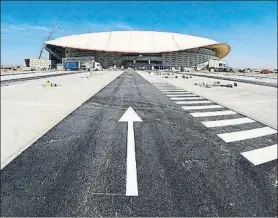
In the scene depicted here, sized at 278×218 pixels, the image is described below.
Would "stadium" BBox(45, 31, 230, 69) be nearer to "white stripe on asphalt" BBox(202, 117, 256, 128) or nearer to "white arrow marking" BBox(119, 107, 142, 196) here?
"white stripe on asphalt" BBox(202, 117, 256, 128)

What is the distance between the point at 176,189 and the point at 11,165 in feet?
14.7

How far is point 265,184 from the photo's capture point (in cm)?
662

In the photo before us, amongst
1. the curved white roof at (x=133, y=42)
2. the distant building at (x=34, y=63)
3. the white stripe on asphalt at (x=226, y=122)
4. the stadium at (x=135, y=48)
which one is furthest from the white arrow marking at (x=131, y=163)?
the curved white roof at (x=133, y=42)

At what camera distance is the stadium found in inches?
6545

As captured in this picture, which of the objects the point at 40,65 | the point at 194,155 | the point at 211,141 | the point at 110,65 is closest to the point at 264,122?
the point at 211,141

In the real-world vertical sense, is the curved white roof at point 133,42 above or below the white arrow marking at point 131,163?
above

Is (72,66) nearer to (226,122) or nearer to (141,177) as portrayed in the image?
(226,122)

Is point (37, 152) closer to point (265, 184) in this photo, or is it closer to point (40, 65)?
point (265, 184)

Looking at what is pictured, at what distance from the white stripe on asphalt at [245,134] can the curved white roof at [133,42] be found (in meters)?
157

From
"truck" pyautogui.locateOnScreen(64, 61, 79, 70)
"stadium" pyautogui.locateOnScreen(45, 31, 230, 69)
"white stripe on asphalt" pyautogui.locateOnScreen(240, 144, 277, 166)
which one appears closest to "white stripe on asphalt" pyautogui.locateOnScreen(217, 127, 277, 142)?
"white stripe on asphalt" pyautogui.locateOnScreen(240, 144, 277, 166)

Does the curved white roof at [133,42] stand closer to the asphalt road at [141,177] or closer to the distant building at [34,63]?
the distant building at [34,63]

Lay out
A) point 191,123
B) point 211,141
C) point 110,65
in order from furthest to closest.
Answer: point 110,65 → point 191,123 → point 211,141

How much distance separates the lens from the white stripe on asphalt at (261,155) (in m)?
8.22

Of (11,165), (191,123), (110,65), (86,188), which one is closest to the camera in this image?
(86,188)
